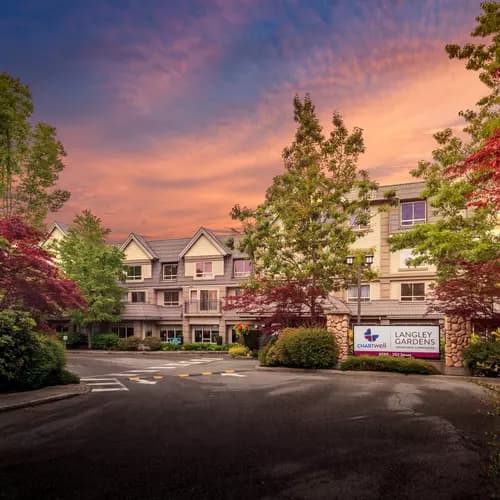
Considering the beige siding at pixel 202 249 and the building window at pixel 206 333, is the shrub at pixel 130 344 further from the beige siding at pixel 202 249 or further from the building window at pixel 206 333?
the beige siding at pixel 202 249

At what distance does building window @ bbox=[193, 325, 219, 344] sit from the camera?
45844mm

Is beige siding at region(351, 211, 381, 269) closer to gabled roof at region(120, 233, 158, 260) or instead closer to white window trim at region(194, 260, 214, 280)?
white window trim at region(194, 260, 214, 280)

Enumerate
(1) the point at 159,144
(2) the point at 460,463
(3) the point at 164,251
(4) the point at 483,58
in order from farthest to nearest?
(3) the point at 164,251 < (1) the point at 159,144 < (4) the point at 483,58 < (2) the point at 460,463

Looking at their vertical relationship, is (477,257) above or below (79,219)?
below

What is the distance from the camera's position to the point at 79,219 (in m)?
46.5

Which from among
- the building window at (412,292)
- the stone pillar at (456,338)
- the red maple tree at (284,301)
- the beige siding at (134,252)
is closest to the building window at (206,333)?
the beige siding at (134,252)

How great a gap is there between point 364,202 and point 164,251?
2950cm

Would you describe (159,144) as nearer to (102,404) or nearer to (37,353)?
Answer: (37,353)

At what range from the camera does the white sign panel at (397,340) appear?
70.6 ft

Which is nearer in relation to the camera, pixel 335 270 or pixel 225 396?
pixel 225 396

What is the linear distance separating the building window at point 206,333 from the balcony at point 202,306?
1758mm

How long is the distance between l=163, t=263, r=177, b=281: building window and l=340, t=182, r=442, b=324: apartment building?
18.8 m

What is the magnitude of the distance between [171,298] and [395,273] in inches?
916

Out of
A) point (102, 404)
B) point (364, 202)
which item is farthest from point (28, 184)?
point (364, 202)
